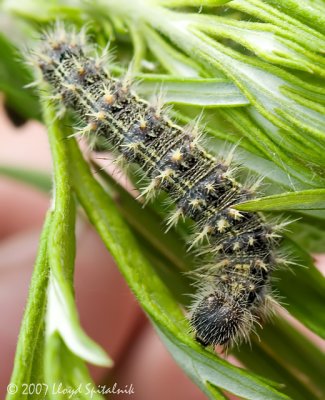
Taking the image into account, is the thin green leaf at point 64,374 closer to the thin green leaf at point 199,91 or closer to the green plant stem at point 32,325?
the green plant stem at point 32,325

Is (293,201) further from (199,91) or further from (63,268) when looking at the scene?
(63,268)

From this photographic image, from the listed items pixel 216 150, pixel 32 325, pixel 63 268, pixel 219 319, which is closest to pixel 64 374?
pixel 32 325

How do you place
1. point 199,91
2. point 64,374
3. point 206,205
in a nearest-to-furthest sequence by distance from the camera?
point 64,374 < point 199,91 < point 206,205

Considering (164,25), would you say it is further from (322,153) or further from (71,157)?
(322,153)

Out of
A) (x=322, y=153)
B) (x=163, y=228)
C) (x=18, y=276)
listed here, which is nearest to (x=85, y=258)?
(x=18, y=276)

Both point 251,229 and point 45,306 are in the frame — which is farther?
point 251,229

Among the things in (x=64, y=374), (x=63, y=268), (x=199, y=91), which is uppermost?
(x=199, y=91)

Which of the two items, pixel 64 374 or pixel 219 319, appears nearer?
Answer: pixel 64 374
